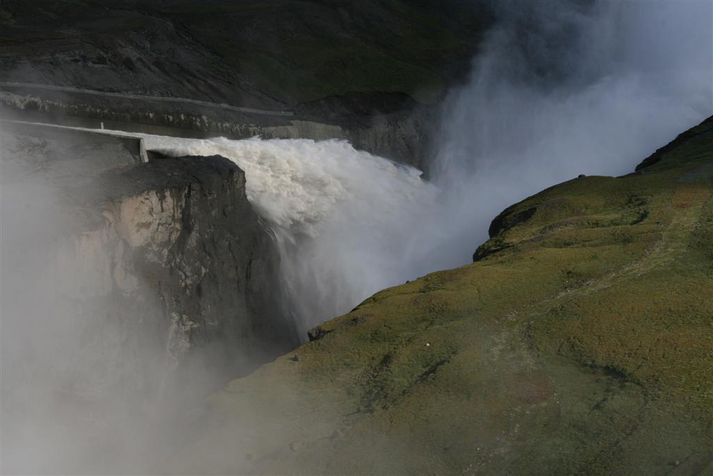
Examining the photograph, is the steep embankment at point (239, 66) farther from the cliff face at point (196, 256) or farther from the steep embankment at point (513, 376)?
the steep embankment at point (513, 376)

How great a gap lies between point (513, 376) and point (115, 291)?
49.9ft

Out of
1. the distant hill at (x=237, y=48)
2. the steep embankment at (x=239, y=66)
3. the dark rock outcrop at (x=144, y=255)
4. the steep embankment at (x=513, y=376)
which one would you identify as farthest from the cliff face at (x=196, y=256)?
the distant hill at (x=237, y=48)

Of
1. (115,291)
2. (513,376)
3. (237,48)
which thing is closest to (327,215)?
(115,291)

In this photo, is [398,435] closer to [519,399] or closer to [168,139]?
[519,399]

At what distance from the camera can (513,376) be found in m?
26.8

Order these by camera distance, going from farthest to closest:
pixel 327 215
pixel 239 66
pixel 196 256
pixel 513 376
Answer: pixel 239 66 < pixel 327 215 < pixel 196 256 < pixel 513 376

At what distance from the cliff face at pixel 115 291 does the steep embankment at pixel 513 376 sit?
214 inches

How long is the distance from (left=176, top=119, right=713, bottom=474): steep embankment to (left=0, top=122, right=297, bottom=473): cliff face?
17.9 ft

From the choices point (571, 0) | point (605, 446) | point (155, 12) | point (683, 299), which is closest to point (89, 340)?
point (605, 446)

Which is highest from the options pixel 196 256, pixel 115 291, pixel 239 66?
pixel 239 66

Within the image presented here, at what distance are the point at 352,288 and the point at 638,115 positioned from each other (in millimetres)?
49242

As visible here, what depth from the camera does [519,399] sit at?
2562cm

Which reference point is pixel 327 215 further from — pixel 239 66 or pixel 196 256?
pixel 239 66

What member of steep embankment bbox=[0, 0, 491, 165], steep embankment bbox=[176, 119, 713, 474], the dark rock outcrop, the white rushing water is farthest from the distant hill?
steep embankment bbox=[176, 119, 713, 474]
